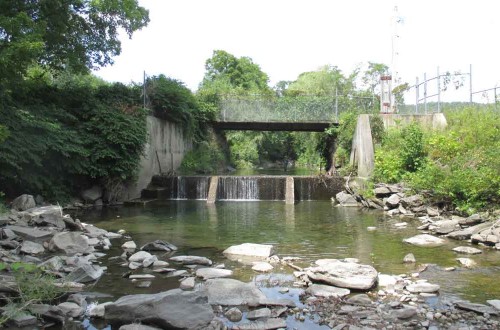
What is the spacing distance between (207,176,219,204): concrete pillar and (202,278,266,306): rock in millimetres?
13286

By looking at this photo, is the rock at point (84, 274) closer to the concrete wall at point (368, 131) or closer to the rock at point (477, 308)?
the rock at point (477, 308)

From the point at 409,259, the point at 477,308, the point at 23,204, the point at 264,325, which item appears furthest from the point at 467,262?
the point at 23,204

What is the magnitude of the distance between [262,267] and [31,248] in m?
4.56

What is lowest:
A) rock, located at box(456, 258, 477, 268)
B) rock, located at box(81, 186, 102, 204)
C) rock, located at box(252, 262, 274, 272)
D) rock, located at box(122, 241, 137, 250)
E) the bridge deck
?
rock, located at box(456, 258, 477, 268)

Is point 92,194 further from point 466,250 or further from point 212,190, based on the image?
point 466,250

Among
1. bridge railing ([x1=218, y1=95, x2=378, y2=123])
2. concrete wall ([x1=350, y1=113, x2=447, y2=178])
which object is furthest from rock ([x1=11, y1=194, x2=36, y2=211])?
bridge railing ([x1=218, y1=95, x2=378, y2=123])

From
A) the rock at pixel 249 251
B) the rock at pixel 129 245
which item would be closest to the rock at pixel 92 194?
the rock at pixel 129 245

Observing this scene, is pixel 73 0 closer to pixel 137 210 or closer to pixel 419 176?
pixel 137 210

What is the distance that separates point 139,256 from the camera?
8.77m

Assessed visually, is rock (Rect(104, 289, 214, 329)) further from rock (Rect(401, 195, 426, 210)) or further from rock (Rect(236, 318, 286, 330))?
rock (Rect(401, 195, 426, 210))

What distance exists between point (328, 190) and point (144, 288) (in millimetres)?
15044

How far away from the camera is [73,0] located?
53.0ft

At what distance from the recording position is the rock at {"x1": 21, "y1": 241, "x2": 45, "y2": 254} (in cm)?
868

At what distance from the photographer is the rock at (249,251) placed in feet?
30.1
